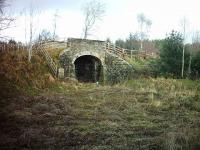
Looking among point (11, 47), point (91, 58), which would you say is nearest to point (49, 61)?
point (11, 47)

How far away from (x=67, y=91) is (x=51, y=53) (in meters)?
8.40

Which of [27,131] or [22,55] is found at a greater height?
[22,55]

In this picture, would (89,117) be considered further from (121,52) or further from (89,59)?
(121,52)

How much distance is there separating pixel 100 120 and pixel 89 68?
2126cm

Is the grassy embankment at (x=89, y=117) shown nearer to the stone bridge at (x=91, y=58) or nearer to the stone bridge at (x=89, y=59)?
the stone bridge at (x=91, y=58)

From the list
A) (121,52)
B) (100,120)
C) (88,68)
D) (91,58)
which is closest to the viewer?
(100,120)

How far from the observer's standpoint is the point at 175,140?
10.6 meters

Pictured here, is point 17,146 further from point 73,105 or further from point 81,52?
point 81,52

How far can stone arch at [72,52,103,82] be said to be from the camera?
33.8 metres

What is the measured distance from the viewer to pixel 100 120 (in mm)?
14609

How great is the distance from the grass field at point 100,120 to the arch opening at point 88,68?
397 inches

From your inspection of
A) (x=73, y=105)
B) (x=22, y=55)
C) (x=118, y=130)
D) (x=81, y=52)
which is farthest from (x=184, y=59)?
(x=118, y=130)

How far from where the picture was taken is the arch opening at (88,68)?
34.3m

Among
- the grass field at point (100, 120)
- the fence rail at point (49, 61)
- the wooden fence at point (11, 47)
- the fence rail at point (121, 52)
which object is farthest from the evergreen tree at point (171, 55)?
the wooden fence at point (11, 47)
